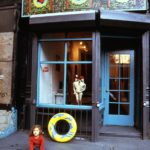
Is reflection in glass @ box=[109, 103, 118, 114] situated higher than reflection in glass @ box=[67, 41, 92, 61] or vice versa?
reflection in glass @ box=[67, 41, 92, 61]

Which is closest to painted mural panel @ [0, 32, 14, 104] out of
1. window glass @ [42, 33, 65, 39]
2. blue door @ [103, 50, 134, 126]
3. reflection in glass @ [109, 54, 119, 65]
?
window glass @ [42, 33, 65, 39]

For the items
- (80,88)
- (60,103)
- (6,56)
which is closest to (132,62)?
(80,88)

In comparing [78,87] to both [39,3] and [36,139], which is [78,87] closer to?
[36,139]

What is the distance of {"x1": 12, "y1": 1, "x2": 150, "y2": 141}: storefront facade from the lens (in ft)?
22.1

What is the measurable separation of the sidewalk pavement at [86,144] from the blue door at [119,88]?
3.86ft

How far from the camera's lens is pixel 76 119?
7152 millimetres

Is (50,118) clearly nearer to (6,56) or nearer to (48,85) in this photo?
(48,85)

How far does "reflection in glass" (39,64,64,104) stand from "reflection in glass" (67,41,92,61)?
0.43m

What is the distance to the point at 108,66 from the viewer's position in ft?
27.0

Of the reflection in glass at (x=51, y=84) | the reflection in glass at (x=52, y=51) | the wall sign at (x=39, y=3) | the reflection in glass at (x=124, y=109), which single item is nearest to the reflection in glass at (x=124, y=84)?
the reflection in glass at (x=124, y=109)

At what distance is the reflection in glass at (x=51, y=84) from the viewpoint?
7.48 meters

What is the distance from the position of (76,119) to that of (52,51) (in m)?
2.01

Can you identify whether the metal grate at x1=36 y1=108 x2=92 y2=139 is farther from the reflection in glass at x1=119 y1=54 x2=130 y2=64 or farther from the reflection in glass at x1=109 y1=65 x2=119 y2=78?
the reflection in glass at x1=119 y1=54 x2=130 y2=64

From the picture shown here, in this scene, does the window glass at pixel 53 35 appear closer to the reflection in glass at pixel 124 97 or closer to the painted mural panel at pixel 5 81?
the painted mural panel at pixel 5 81
